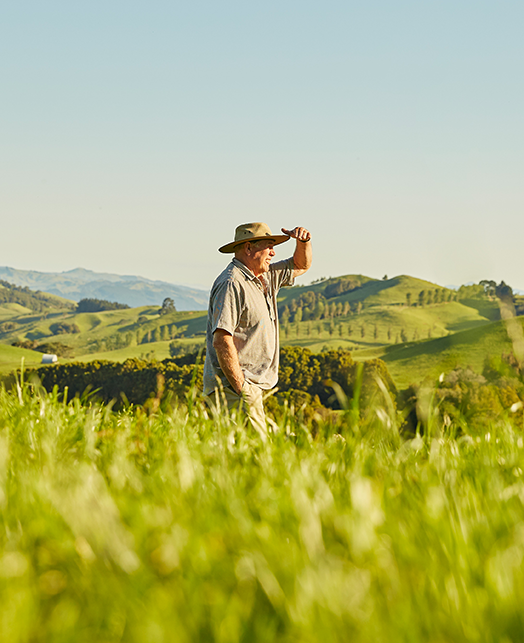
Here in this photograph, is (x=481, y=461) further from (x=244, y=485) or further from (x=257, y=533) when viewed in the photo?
(x=257, y=533)

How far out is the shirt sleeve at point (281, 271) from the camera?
299 inches

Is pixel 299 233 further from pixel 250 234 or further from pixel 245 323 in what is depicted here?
pixel 245 323

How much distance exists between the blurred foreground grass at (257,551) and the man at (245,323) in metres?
3.05

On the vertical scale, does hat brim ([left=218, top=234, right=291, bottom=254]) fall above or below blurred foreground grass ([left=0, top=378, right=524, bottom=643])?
above

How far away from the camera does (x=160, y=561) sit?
179 centimetres

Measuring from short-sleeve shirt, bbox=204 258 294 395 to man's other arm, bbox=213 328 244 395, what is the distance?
10 cm

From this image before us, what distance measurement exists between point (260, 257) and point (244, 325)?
85cm

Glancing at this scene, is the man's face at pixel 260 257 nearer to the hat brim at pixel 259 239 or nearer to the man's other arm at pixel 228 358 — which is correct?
the hat brim at pixel 259 239

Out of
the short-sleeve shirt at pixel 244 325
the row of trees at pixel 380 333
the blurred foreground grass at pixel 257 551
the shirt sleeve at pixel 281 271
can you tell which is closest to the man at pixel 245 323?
the short-sleeve shirt at pixel 244 325

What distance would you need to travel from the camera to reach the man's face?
6.78 m

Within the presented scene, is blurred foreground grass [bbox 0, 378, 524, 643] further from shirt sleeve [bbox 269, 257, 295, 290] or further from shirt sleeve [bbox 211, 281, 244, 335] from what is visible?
shirt sleeve [bbox 269, 257, 295, 290]

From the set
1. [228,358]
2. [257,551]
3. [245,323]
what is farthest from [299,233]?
[257,551]

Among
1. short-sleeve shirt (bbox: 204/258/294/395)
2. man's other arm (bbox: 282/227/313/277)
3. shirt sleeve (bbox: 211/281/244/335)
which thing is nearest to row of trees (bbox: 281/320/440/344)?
man's other arm (bbox: 282/227/313/277)

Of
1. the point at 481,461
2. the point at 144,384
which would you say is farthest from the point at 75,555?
the point at 144,384
